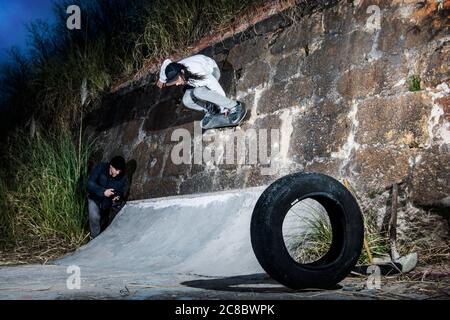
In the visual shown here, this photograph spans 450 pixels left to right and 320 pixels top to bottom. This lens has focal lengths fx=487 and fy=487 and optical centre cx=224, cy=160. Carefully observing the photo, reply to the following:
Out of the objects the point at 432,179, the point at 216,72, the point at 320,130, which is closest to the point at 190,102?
the point at 216,72

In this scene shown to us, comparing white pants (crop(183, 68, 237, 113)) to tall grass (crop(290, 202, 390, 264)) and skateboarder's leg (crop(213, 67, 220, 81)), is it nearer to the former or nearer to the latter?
skateboarder's leg (crop(213, 67, 220, 81))

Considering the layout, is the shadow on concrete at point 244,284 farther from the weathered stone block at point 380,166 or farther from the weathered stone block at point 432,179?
the weathered stone block at point 432,179

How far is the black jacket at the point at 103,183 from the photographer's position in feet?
20.4

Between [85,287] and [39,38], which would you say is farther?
[39,38]

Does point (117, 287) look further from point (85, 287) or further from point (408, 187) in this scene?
point (408, 187)

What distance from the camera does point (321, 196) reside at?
2.70 meters

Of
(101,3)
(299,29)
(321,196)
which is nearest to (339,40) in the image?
(299,29)

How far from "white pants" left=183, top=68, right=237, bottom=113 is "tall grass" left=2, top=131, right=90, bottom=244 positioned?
1808mm

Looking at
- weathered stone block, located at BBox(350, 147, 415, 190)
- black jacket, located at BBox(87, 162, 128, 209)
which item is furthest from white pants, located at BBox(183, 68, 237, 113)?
weathered stone block, located at BBox(350, 147, 415, 190)

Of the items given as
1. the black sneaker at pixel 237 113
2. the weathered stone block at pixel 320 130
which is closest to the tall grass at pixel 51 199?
the black sneaker at pixel 237 113

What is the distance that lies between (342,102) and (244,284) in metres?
1.99

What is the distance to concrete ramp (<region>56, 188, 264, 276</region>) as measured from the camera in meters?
4.24

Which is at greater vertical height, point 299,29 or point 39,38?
point 39,38
